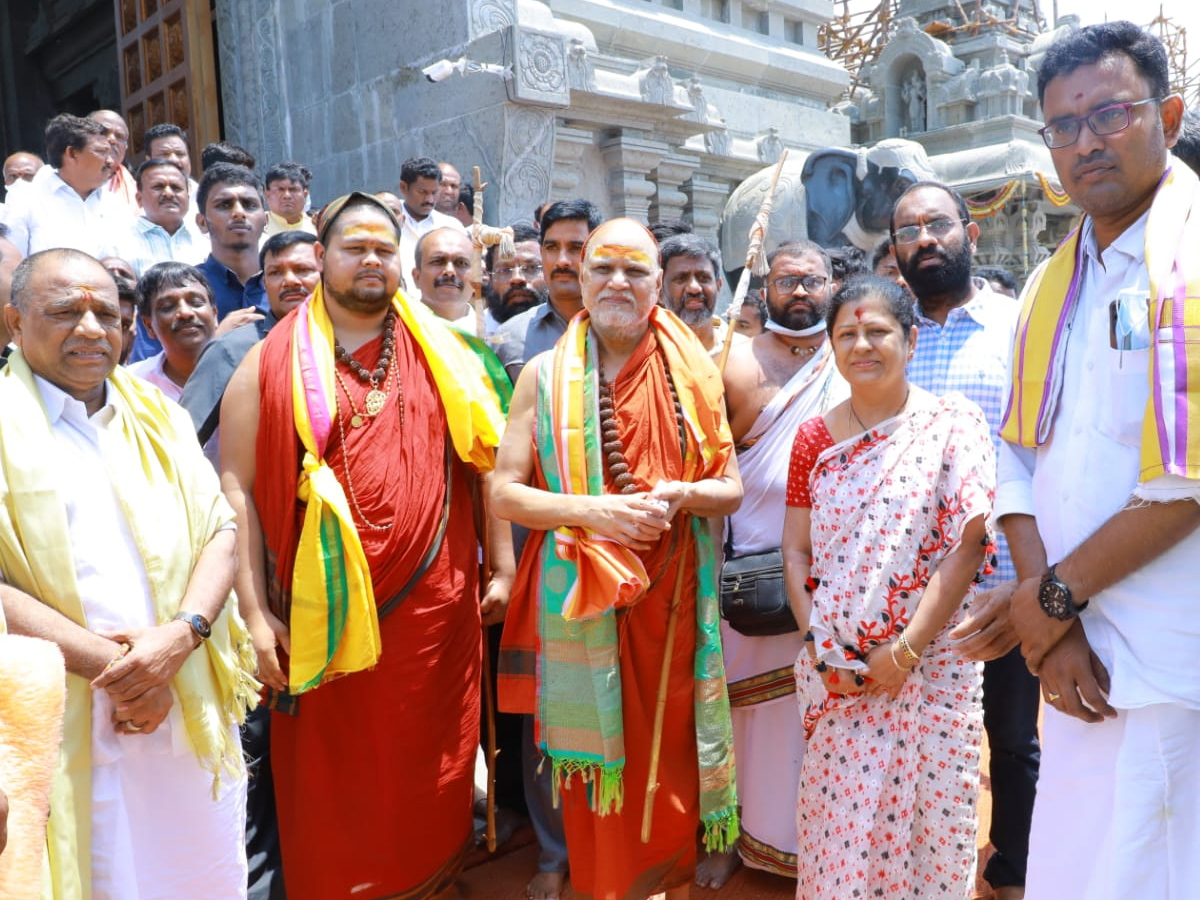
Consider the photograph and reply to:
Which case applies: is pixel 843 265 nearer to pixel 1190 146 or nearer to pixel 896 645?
pixel 1190 146

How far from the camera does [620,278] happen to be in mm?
3158

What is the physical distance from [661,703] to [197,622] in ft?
4.32

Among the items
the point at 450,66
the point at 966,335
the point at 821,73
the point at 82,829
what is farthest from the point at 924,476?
the point at 821,73

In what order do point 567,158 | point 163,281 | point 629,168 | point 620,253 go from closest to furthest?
1. point 620,253
2. point 163,281
3. point 567,158
4. point 629,168

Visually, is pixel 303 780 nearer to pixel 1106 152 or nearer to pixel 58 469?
pixel 58 469

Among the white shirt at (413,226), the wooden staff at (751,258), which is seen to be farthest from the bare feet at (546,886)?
the white shirt at (413,226)

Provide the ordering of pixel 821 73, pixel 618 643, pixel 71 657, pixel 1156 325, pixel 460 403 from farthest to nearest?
pixel 821 73
pixel 460 403
pixel 618 643
pixel 71 657
pixel 1156 325

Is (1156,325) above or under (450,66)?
under

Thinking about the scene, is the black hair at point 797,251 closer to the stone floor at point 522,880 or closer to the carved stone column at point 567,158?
the stone floor at point 522,880

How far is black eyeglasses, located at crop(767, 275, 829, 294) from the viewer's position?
3.58 meters

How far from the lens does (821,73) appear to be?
11734 millimetres

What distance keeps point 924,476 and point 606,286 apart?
3.58ft

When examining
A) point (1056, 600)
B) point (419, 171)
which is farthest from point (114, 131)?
point (1056, 600)

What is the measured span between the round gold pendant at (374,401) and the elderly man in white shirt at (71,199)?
10.2 ft
